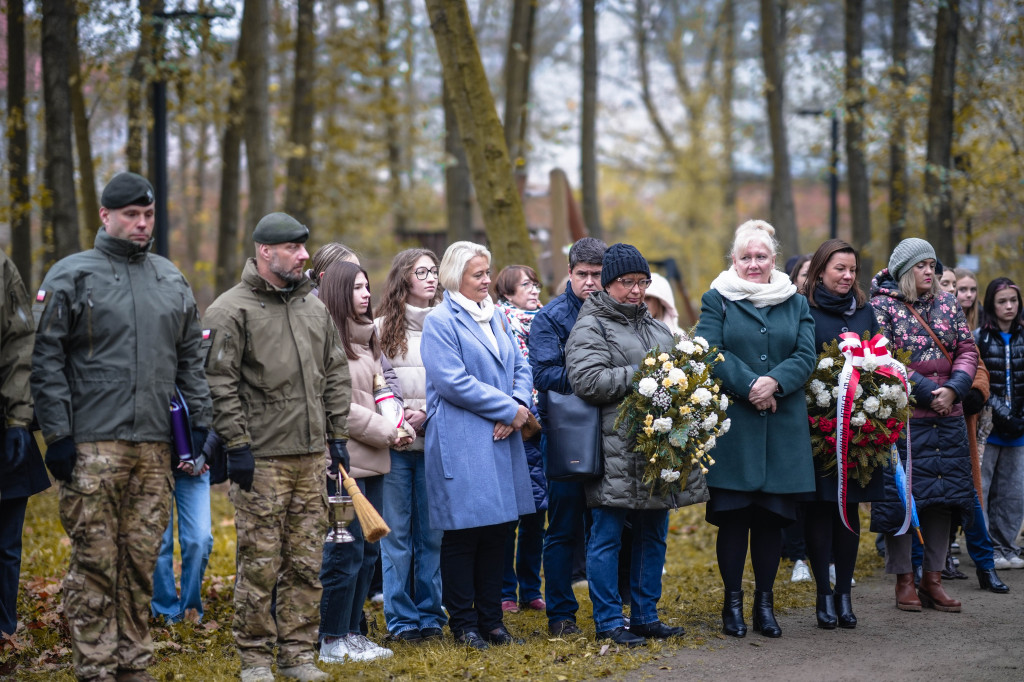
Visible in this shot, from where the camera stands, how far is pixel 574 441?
607cm

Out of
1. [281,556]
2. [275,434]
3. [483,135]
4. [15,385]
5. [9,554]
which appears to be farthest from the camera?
[483,135]

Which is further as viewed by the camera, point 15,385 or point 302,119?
point 302,119

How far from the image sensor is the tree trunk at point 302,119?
17.8 meters

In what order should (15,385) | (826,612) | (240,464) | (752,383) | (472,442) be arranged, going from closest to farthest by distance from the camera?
1. (15,385)
2. (240,464)
3. (472,442)
4. (752,383)
5. (826,612)

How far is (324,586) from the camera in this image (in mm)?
5969

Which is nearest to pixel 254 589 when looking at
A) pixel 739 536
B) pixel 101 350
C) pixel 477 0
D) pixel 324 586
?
pixel 324 586

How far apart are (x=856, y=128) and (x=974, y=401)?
36.8 feet

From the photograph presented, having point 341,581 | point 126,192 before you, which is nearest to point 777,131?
point 341,581

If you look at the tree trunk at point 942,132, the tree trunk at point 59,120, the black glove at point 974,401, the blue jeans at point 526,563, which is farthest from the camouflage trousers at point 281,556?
the tree trunk at point 942,132

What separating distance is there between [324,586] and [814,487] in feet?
9.64

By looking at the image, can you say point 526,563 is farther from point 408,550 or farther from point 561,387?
point 561,387

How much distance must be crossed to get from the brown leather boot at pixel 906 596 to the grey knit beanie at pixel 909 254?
80.8 inches

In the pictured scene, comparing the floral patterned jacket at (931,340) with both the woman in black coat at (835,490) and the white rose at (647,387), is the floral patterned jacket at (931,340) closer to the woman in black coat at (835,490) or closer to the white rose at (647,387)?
the woman in black coat at (835,490)

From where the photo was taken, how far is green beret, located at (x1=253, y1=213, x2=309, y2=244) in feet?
17.6
